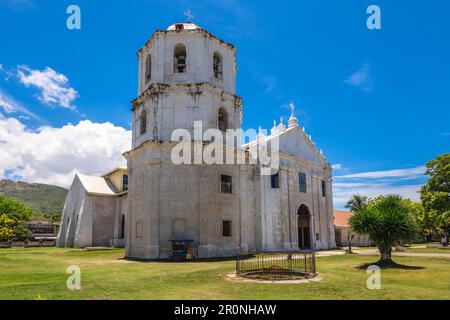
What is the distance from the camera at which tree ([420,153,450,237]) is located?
38422 millimetres

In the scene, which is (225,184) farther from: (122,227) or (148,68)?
(122,227)

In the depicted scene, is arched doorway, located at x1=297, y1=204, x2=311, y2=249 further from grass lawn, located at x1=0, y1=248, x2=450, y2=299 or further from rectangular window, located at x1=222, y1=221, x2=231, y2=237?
grass lawn, located at x1=0, y1=248, x2=450, y2=299

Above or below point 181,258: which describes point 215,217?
above

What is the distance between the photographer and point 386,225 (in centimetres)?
A: 1847

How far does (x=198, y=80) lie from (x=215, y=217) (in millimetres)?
10121

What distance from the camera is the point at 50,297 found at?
32.7ft

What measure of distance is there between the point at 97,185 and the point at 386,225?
36.2 m

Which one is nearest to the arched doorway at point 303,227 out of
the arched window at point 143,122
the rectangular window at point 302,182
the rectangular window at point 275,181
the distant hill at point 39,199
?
the rectangular window at point 302,182

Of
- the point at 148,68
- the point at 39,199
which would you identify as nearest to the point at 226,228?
the point at 148,68

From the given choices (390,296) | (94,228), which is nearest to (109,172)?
(94,228)

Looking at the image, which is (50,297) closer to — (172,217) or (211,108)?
(172,217)

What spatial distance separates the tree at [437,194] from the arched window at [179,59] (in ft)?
98.0

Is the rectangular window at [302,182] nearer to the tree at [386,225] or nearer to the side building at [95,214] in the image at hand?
the tree at [386,225]

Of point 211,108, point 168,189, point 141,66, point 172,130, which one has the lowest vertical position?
point 168,189
